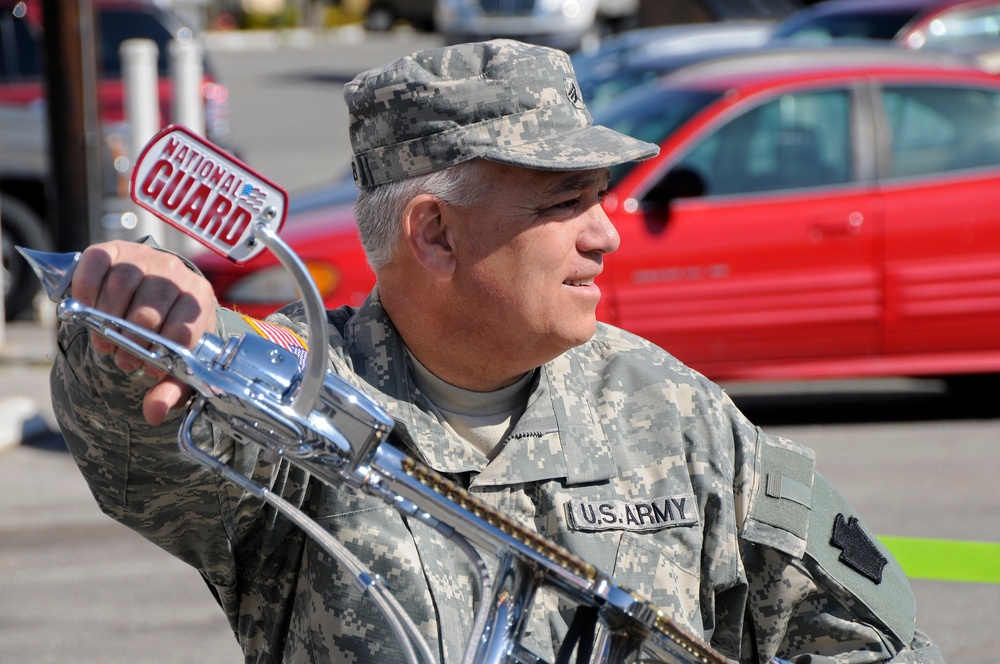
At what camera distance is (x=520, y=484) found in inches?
75.3

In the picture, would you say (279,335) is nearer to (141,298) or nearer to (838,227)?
(141,298)

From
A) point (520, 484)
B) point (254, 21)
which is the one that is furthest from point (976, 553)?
point (254, 21)

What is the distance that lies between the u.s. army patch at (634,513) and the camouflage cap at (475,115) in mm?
468

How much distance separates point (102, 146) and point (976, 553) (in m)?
6.16

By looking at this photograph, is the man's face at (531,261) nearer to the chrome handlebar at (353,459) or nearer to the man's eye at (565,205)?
the man's eye at (565,205)

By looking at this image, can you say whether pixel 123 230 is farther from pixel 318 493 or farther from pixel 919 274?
pixel 318 493

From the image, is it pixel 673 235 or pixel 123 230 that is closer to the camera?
pixel 673 235

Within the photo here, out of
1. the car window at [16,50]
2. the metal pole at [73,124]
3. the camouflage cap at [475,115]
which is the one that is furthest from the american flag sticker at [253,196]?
the car window at [16,50]

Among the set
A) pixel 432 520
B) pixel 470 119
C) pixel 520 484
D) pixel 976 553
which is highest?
pixel 470 119

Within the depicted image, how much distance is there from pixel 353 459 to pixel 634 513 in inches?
29.2

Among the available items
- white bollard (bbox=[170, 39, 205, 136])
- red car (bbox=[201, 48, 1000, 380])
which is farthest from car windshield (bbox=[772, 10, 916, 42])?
white bollard (bbox=[170, 39, 205, 136])

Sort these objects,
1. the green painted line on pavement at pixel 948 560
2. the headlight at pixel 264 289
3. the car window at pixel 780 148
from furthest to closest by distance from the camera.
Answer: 1. the car window at pixel 780 148
2. the headlight at pixel 264 289
3. the green painted line on pavement at pixel 948 560

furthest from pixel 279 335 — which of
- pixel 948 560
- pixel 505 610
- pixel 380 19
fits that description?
pixel 380 19

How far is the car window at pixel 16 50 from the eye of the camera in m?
10.8
